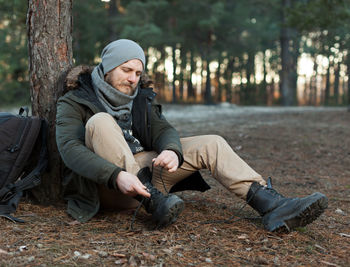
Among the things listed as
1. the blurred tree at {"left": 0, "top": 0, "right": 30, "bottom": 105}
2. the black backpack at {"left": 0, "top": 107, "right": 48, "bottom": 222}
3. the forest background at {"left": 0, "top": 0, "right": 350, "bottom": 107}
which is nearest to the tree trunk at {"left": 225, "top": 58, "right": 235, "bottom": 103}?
the forest background at {"left": 0, "top": 0, "right": 350, "bottom": 107}

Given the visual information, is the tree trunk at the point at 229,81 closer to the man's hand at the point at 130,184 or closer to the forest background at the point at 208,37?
the forest background at the point at 208,37

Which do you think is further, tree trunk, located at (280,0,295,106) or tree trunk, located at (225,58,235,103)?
tree trunk, located at (225,58,235,103)

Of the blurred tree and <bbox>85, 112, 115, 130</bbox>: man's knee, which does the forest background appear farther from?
<bbox>85, 112, 115, 130</bbox>: man's knee

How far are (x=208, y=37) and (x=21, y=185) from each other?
890 inches

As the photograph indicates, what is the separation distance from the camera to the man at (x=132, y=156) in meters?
2.55

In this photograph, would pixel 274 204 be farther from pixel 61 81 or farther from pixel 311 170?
pixel 311 170

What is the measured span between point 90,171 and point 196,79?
31750 mm

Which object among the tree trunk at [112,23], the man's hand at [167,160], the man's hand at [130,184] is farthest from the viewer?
the tree trunk at [112,23]

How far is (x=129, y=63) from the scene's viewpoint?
9.84 feet

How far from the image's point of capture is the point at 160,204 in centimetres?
256

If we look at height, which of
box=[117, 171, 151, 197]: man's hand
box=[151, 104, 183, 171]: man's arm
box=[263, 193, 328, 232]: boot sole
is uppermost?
box=[151, 104, 183, 171]: man's arm

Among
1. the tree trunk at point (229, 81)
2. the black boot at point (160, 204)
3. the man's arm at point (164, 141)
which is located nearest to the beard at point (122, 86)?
the man's arm at point (164, 141)

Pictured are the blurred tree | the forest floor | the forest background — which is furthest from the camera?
the blurred tree

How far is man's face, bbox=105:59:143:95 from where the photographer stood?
118 inches
